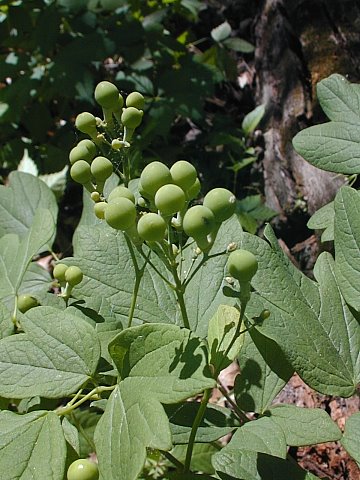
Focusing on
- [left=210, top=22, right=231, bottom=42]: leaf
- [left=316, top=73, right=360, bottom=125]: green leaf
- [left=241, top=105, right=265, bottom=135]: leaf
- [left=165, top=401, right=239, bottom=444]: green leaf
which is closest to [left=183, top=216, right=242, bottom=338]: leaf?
[left=165, top=401, right=239, bottom=444]: green leaf

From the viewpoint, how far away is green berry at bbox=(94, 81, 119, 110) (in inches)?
42.1

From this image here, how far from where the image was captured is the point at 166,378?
872 mm

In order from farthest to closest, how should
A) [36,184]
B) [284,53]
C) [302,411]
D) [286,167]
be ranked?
[284,53]
[286,167]
[36,184]
[302,411]

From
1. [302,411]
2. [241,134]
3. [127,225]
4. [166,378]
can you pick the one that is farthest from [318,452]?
[241,134]

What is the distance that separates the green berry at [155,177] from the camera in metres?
0.90

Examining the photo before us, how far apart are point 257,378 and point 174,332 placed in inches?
11.6

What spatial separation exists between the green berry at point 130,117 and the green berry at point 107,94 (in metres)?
0.03

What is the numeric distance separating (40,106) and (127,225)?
2162 millimetres

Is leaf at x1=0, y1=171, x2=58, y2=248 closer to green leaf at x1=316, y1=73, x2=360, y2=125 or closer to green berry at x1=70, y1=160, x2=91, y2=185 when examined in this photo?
green berry at x1=70, y1=160, x2=91, y2=185

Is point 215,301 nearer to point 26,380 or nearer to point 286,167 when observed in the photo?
point 26,380

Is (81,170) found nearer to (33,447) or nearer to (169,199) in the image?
(169,199)

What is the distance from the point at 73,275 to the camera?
1.10 metres

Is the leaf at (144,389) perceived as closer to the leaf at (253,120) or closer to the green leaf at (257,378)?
the green leaf at (257,378)

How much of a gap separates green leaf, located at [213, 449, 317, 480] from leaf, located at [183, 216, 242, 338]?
9.5 inches
